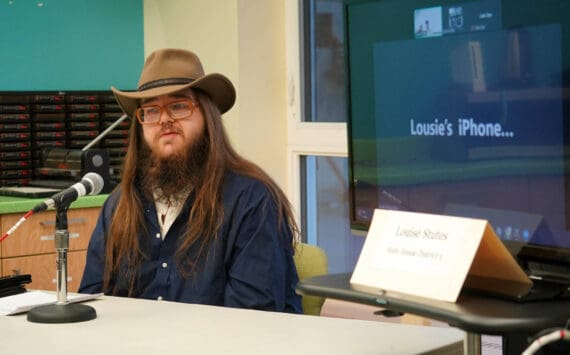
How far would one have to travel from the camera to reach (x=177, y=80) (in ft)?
9.29

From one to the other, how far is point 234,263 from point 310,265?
9.8 inches

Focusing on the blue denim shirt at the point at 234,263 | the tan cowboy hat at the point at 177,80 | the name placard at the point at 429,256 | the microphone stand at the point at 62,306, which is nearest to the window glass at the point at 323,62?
the tan cowboy hat at the point at 177,80

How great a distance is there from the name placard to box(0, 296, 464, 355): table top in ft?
1.20

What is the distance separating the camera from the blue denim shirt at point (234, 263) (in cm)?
256

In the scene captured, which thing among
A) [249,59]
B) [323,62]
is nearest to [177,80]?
[249,59]

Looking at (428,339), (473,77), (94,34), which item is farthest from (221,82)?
(94,34)

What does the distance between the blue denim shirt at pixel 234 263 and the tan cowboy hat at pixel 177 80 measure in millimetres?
283

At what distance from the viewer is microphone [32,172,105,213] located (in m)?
2.15

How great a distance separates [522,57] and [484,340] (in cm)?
152

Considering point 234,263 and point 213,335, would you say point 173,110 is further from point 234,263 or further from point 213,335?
point 213,335

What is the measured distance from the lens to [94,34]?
4.58 m

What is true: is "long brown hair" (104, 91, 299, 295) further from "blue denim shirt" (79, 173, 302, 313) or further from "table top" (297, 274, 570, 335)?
"table top" (297, 274, 570, 335)

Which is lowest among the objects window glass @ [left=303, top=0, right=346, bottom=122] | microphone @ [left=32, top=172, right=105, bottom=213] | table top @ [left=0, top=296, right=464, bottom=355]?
table top @ [left=0, top=296, right=464, bottom=355]

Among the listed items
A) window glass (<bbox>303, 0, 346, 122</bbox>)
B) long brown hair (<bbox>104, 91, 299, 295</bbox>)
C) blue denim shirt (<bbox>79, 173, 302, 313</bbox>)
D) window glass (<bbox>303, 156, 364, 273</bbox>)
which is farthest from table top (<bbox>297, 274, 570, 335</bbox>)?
window glass (<bbox>303, 0, 346, 122</bbox>)
